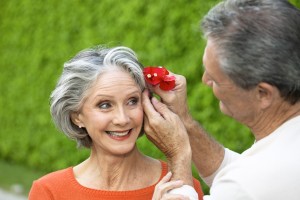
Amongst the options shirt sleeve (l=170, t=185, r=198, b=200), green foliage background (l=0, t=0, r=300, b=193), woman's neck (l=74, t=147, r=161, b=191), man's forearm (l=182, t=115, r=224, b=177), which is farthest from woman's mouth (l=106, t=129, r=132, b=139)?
green foliage background (l=0, t=0, r=300, b=193)

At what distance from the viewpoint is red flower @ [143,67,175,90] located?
12.4ft

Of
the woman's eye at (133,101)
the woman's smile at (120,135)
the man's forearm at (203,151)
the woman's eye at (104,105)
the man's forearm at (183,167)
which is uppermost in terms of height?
the woman's eye at (104,105)

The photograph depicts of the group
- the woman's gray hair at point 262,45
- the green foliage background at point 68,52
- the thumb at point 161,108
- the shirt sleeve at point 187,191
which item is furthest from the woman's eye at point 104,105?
the green foliage background at point 68,52

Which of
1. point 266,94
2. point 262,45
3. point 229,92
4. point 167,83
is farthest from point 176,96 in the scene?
point 262,45

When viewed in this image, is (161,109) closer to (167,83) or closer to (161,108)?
(161,108)

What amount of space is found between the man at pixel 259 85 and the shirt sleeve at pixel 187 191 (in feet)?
1.00

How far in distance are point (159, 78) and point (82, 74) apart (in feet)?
1.20

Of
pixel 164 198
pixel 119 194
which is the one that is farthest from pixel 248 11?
Answer: pixel 119 194

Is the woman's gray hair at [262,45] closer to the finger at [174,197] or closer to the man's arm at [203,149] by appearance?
the finger at [174,197]

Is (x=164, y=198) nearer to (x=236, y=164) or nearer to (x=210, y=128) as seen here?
(x=236, y=164)

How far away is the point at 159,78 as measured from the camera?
3.79 m

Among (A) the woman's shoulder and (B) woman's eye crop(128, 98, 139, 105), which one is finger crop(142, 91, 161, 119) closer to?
(B) woman's eye crop(128, 98, 139, 105)

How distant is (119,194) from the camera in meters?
3.79

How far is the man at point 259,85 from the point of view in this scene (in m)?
2.84
